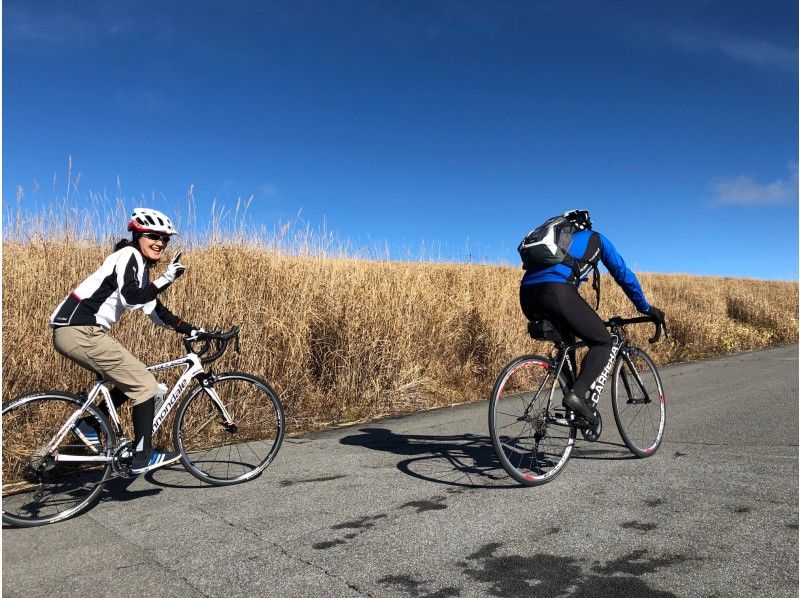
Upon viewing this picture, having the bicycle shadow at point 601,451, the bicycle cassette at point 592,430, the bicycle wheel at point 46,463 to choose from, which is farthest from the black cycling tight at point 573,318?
the bicycle wheel at point 46,463

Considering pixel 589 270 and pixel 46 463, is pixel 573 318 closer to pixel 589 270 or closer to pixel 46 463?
pixel 589 270

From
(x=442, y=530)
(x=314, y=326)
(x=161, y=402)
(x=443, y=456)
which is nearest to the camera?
(x=442, y=530)

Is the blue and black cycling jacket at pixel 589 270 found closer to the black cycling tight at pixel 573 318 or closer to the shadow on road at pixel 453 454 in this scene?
the black cycling tight at pixel 573 318

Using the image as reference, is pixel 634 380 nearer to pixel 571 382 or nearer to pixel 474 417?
pixel 571 382

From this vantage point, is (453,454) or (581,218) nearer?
(581,218)

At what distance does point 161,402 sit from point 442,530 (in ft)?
8.07

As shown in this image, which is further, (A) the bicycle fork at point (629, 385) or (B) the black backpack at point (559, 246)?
(A) the bicycle fork at point (629, 385)

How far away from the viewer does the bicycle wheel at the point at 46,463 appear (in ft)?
13.2

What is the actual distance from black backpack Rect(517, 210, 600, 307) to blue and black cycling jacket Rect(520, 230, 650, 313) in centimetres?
3

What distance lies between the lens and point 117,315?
4332mm

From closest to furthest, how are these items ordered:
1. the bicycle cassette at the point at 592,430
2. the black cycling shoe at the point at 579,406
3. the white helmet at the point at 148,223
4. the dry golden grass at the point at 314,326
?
the white helmet at the point at 148,223 < the black cycling shoe at the point at 579,406 < the bicycle cassette at the point at 592,430 < the dry golden grass at the point at 314,326

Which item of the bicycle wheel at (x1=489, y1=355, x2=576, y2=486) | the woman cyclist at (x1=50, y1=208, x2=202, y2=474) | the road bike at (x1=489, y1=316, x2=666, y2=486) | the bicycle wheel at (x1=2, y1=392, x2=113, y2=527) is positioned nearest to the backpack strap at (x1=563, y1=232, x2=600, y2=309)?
the road bike at (x1=489, y1=316, x2=666, y2=486)

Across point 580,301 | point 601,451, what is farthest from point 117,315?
point 601,451

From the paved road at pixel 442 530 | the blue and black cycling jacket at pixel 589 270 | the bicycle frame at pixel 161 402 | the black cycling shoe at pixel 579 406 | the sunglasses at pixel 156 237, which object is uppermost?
the sunglasses at pixel 156 237
